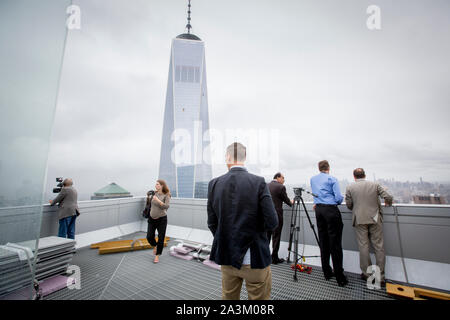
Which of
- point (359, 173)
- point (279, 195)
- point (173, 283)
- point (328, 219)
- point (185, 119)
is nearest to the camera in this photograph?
point (173, 283)

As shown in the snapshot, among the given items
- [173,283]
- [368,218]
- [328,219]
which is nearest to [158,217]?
[173,283]

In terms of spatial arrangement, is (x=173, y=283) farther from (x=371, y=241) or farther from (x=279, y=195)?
(x=371, y=241)

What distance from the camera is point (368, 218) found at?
2.88 m

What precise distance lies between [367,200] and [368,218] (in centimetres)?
30

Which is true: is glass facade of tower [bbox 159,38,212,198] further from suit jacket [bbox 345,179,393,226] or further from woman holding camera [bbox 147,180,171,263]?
suit jacket [bbox 345,179,393,226]

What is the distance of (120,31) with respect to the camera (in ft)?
20.3

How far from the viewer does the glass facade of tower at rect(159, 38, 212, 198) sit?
45.0m

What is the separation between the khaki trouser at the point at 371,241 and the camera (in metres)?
2.85

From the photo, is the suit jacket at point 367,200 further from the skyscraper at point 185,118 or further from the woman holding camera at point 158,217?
the skyscraper at point 185,118

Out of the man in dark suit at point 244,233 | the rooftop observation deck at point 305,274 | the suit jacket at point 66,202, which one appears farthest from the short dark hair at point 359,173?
the suit jacket at point 66,202

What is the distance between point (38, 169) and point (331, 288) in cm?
386

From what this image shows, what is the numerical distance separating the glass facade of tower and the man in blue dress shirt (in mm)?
41964
